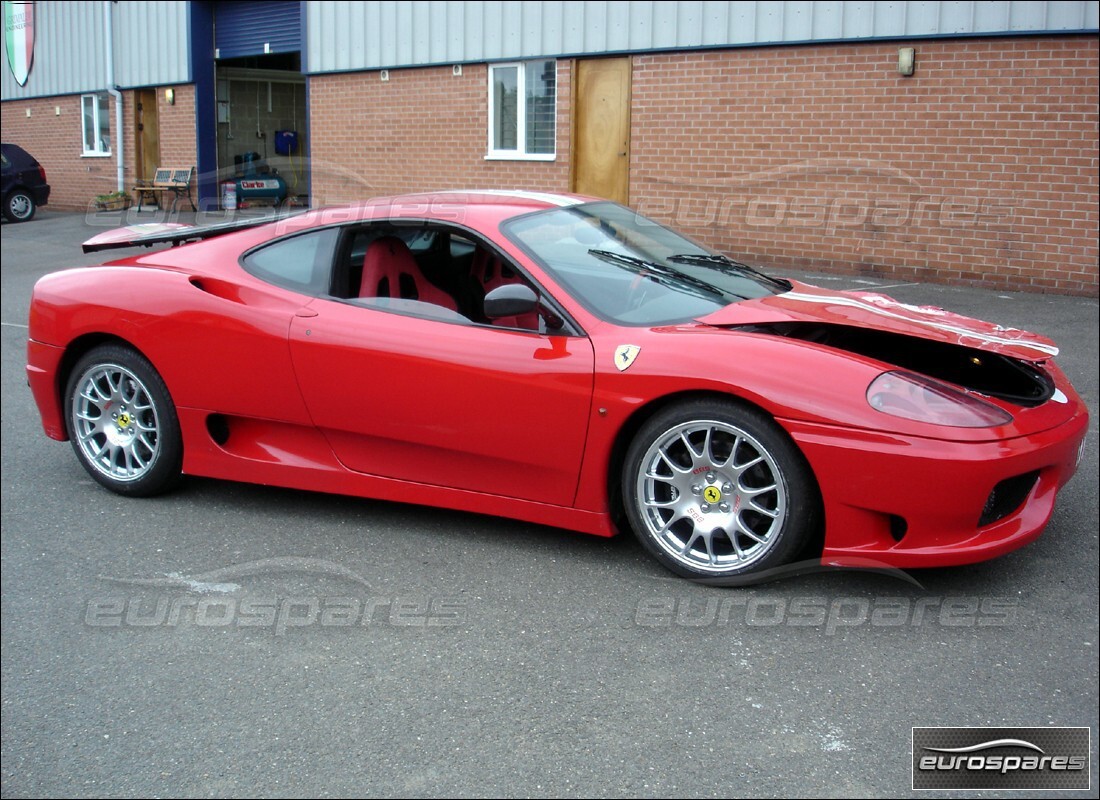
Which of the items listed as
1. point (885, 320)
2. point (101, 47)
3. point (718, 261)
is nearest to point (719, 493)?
point (885, 320)

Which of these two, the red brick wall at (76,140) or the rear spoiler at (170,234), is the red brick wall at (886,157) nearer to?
the rear spoiler at (170,234)

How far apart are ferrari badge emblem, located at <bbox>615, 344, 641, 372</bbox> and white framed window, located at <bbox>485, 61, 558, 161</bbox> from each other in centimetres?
1192

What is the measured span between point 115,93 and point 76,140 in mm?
2485

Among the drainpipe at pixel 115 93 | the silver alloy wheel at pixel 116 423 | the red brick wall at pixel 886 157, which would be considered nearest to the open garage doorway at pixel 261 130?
the drainpipe at pixel 115 93

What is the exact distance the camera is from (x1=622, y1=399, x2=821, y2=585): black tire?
372cm

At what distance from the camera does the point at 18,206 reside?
918 inches

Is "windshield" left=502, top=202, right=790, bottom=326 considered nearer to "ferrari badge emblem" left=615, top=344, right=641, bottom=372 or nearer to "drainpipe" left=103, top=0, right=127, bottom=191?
"ferrari badge emblem" left=615, top=344, right=641, bottom=372

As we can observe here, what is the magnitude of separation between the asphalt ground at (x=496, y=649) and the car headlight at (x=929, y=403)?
264 mm

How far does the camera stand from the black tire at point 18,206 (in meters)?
23.1

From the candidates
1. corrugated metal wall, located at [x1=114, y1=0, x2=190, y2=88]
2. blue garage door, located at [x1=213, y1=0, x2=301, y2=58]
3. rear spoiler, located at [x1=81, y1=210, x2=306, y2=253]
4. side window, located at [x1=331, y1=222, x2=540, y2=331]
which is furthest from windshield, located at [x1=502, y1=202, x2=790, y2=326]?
corrugated metal wall, located at [x1=114, y1=0, x2=190, y2=88]

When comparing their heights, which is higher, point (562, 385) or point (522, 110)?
point (522, 110)

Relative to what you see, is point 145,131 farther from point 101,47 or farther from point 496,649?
point 496,649

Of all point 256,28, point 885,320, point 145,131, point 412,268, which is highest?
point 256,28

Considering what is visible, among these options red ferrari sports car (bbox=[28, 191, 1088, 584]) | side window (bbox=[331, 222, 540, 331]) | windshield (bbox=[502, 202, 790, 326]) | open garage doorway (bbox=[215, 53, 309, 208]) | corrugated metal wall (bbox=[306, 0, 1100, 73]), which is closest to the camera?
red ferrari sports car (bbox=[28, 191, 1088, 584])
